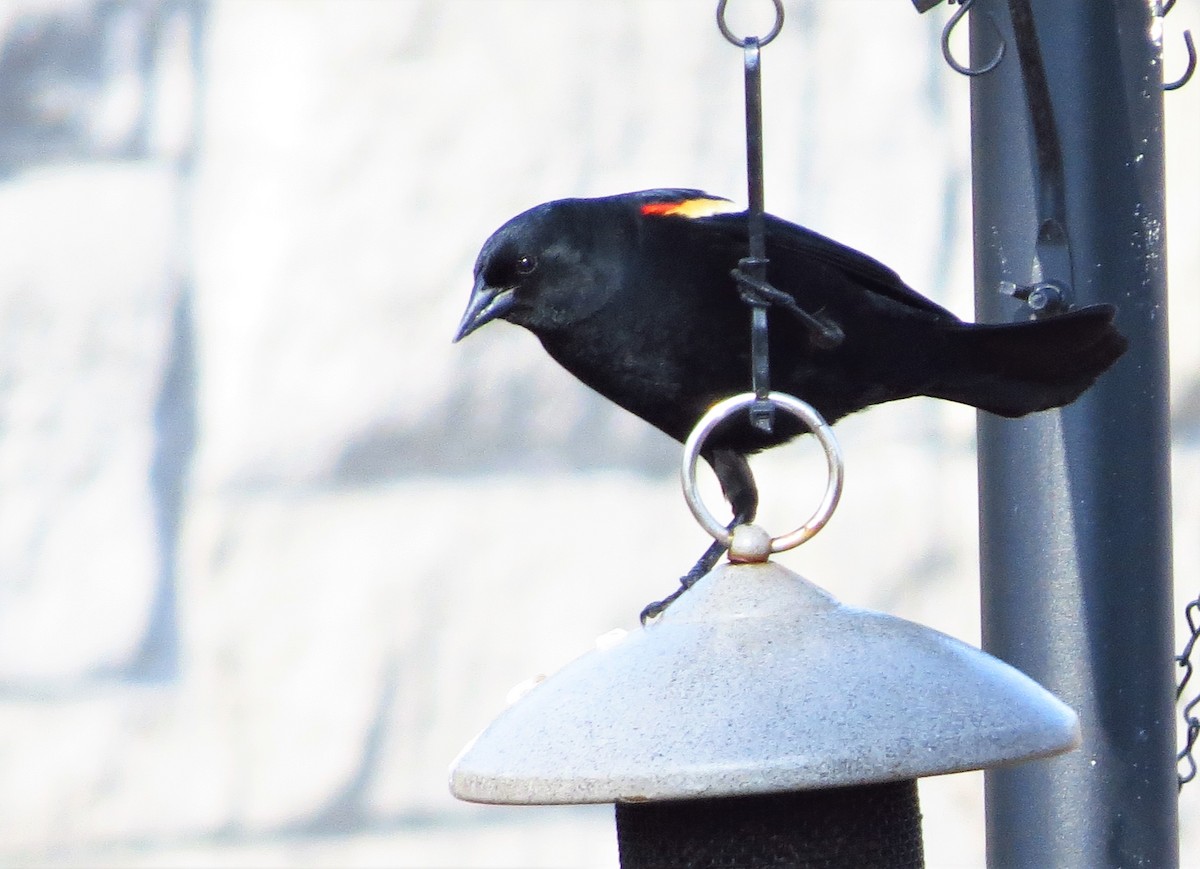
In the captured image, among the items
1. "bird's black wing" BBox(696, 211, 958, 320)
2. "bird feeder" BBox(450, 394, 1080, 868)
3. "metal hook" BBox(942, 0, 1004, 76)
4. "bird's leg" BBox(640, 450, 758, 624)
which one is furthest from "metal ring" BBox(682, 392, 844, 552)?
"bird's leg" BBox(640, 450, 758, 624)

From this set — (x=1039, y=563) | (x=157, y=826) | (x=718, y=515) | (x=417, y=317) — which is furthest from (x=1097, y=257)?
(x=157, y=826)

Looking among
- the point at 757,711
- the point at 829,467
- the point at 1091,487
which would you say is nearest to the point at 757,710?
the point at 757,711

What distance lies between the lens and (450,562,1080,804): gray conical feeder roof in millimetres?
839

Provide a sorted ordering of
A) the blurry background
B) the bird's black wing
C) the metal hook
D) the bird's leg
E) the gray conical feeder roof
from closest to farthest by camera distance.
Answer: the gray conical feeder roof < the metal hook < the bird's black wing < the bird's leg < the blurry background

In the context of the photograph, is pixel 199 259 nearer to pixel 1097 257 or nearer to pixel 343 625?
pixel 343 625

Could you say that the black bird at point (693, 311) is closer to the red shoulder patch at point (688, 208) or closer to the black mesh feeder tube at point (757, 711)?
the red shoulder patch at point (688, 208)

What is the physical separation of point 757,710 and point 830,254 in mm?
799

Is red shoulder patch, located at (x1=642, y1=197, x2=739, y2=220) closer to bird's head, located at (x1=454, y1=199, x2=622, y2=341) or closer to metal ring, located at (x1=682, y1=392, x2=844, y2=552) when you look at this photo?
bird's head, located at (x1=454, y1=199, x2=622, y2=341)

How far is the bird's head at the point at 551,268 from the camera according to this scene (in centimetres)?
163

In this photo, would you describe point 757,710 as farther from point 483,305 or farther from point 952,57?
point 483,305

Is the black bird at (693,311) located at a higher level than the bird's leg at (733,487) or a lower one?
higher

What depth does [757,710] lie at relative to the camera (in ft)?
2.84

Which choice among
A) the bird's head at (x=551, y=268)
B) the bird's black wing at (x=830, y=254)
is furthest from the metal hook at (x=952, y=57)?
the bird's head at (x=551, y=268)

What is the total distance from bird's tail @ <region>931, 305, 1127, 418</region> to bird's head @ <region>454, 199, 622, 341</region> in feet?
1.20
